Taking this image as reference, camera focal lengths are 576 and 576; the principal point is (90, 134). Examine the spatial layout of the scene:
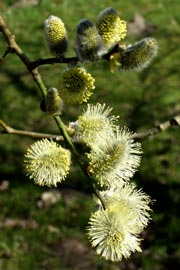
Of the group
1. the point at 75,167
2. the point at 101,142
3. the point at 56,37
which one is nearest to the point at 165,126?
the point at 101,142

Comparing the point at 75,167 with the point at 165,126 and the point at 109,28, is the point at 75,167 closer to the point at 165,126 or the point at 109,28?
the point at 165,126

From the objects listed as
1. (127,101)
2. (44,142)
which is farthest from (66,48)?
(127,101)

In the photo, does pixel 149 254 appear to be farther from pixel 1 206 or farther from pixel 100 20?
pixel 100 20

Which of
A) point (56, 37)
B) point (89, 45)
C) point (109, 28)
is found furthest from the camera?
point (56, 37)

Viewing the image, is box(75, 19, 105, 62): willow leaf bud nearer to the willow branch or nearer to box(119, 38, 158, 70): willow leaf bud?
box(119, 38, 158, 70): willow leaf bud

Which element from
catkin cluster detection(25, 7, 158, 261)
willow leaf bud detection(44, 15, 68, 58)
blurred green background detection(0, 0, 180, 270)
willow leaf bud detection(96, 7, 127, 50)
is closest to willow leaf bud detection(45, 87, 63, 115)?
catkin cluster detection(25, 7, 158, 261)

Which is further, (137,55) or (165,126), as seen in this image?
(165,126)
